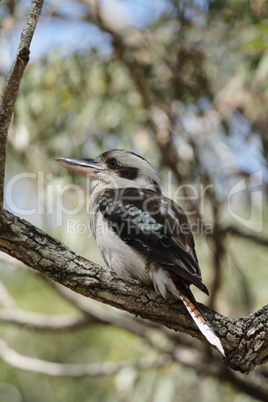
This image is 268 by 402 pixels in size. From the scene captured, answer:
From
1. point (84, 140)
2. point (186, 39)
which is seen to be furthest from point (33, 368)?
point (186, 39)

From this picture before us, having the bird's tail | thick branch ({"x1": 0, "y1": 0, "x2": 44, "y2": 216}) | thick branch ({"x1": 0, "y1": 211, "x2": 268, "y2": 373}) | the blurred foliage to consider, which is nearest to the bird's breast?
thick branch ({"x1": 0, "y1": 211, "x2": 268, "y2": 373})

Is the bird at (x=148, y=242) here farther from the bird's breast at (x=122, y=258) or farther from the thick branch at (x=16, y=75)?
the thick branch at (x=16, y=75)

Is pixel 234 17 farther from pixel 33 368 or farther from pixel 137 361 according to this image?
pixel 33 368

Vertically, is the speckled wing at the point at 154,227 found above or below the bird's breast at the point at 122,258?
above

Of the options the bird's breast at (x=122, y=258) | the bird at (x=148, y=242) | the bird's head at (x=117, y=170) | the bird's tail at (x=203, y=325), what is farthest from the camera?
the bird's head at (x=117, y=170)

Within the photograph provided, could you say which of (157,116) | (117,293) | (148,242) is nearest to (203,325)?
(117,293)

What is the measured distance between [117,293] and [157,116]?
102 inches

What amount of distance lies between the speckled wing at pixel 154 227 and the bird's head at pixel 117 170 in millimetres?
255

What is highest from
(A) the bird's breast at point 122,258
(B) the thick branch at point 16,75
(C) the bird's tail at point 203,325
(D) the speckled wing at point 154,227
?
(B) the thick branch at point 16,75

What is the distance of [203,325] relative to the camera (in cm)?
207

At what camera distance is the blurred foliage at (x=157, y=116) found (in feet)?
13.0

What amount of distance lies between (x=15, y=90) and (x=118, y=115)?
2456 mm

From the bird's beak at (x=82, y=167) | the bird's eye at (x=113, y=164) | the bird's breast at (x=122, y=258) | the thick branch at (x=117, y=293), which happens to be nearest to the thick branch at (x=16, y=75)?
the thick branch at (x=117, y=293)

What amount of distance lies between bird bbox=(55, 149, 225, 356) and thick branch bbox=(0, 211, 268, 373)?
0.29 feet
